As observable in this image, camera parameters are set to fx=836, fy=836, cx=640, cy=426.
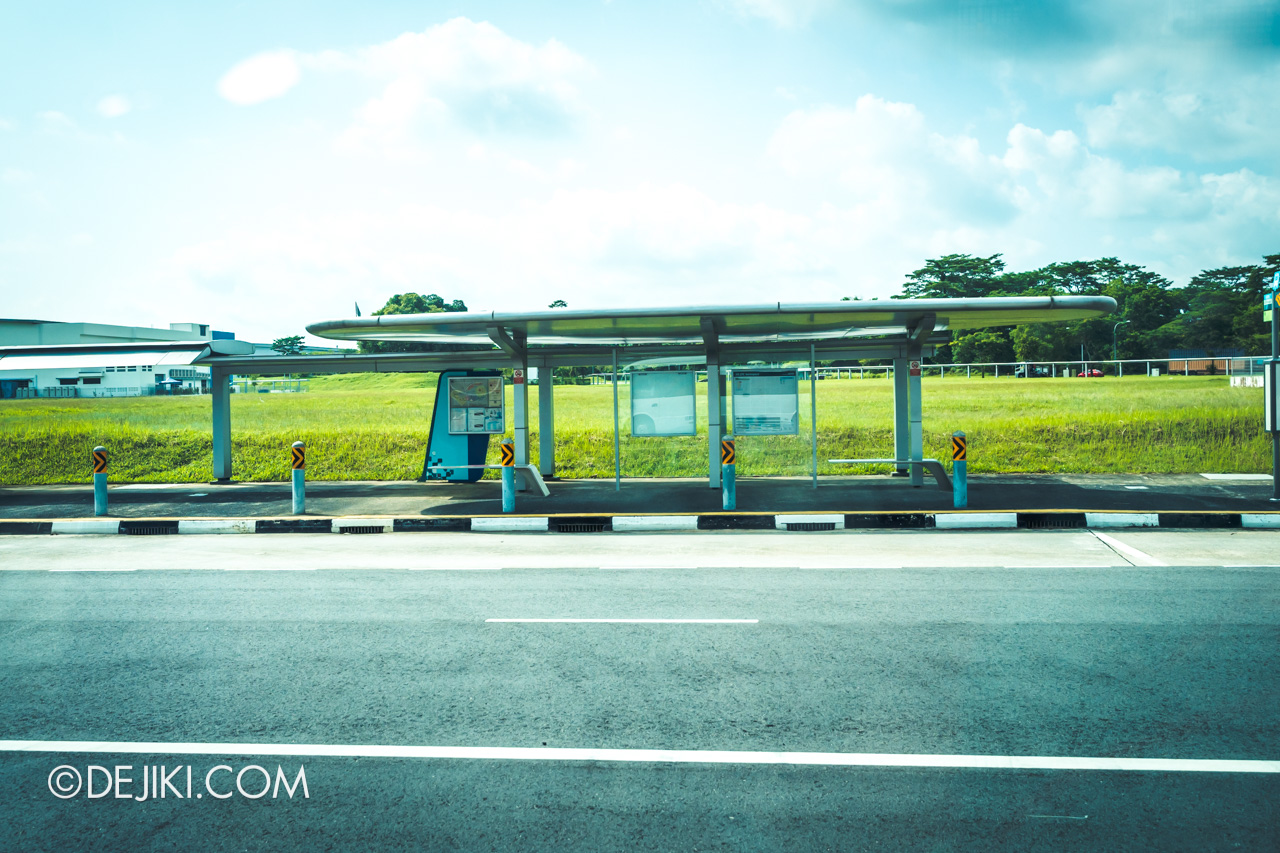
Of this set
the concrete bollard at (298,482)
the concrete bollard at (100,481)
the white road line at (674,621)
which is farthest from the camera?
the concrete bollard at (100,481)

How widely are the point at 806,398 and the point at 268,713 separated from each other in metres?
27.5

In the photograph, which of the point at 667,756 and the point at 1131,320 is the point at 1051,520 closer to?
the point at 667,756

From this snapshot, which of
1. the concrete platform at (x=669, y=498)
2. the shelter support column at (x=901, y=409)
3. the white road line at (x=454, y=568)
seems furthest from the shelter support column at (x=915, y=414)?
the white road line at (x=454, y=568)

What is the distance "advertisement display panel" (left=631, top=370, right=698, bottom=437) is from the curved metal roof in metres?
0.89

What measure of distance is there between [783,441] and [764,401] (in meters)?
7.51

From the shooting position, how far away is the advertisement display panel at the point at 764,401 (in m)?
14.5

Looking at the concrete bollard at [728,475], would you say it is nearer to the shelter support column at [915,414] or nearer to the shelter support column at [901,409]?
the shelter support column at [915,414]

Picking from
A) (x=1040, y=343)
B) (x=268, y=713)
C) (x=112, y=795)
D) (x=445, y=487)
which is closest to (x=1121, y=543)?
(x=268, y=713)

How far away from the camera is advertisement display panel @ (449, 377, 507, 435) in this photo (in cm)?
1561

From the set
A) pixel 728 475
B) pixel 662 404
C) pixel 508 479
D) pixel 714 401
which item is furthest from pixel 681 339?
pixel 508 479

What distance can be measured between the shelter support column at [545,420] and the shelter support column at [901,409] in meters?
6.64

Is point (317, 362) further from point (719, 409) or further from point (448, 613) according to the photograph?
point (448, 613)

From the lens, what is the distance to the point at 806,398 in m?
30.9

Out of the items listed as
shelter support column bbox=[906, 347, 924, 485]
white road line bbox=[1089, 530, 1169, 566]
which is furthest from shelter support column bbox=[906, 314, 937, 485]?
white road line bbox=[1089, 530, 1169, 566]
